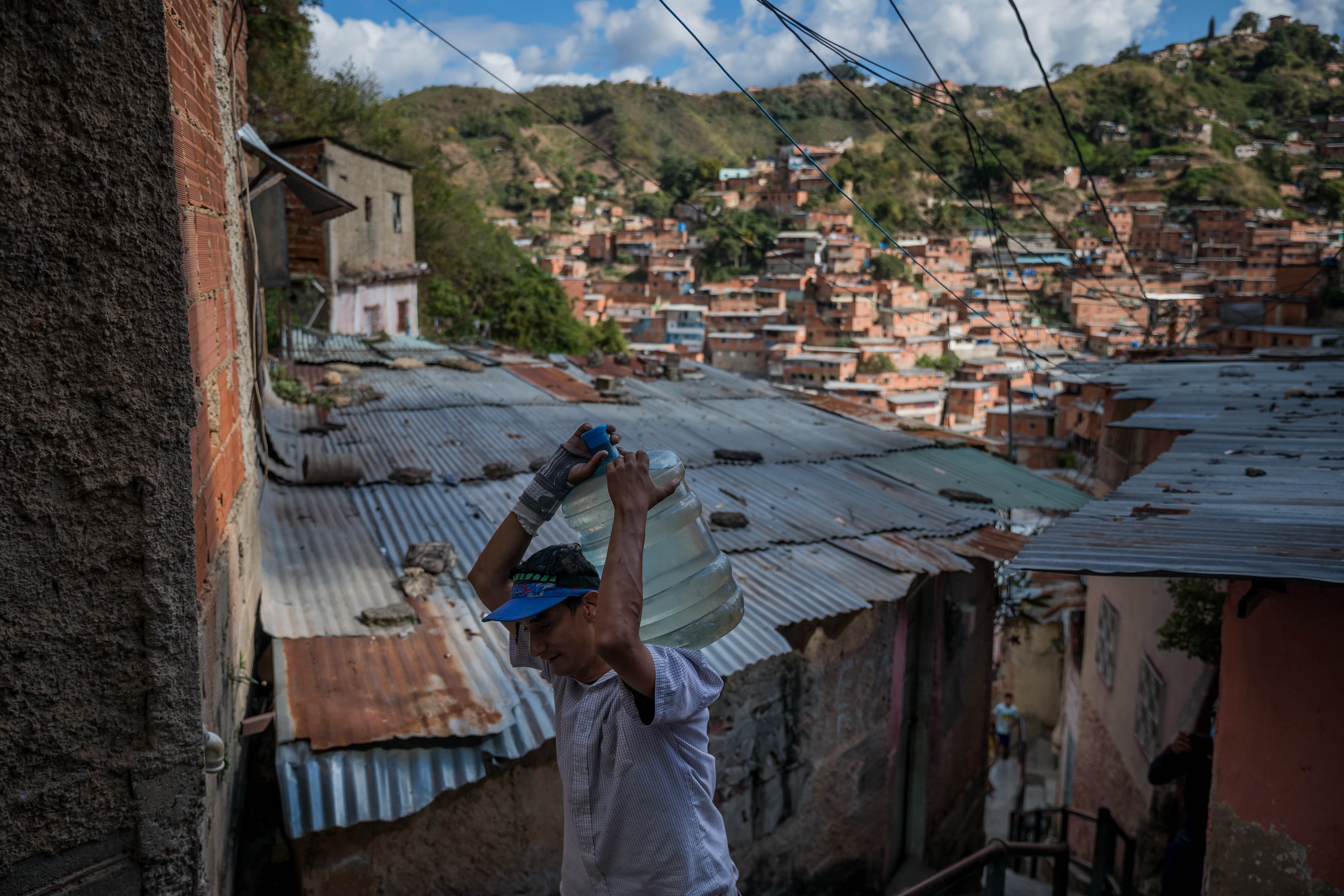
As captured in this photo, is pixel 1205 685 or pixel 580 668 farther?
pixel 1205 685

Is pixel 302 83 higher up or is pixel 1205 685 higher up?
pixel 302 83

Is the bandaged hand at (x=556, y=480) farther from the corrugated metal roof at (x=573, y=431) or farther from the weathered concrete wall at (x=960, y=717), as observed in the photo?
the weathered concrete wall at (x=960, y=717)

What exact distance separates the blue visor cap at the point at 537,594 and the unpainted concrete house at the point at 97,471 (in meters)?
0.62

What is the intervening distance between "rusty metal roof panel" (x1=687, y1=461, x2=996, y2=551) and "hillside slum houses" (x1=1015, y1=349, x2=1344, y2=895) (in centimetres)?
148

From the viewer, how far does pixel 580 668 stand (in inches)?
73.7

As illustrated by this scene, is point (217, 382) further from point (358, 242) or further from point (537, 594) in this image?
point (358, 242)

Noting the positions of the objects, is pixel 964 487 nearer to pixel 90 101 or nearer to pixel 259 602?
pixel 259 602

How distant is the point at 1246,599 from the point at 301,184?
23.6 feet

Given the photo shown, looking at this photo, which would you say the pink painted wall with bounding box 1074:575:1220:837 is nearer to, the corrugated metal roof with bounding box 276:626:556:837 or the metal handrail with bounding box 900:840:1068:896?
the metal handrail with bounding box 900:840:1068:896

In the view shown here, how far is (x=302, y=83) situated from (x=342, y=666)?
19.7m

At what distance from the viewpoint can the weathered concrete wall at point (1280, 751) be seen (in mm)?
3527

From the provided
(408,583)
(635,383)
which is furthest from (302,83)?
(408,583)

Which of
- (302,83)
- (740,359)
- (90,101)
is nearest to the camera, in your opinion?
(90,101)

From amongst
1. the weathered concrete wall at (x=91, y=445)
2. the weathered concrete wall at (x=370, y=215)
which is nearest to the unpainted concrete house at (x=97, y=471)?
the weathered concrete wall at (x=91, y=445)
